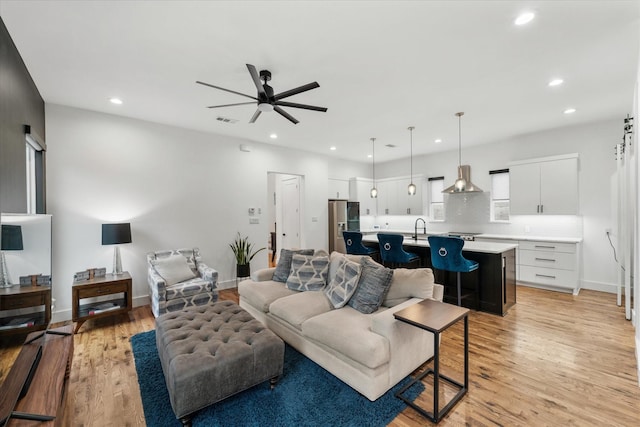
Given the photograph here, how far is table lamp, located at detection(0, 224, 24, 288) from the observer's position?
1.43 m

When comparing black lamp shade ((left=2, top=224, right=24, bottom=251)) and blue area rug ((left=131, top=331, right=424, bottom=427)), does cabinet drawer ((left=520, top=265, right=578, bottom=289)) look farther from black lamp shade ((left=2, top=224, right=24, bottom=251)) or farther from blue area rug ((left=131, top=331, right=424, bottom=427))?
black lamp shade ((left=2, top=224, right=24, bottom=251))

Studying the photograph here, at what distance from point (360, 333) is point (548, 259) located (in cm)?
448

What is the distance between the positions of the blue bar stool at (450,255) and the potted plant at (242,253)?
3.30 metres

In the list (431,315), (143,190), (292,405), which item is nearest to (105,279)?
(143,190)

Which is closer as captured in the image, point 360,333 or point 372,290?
point 360,333

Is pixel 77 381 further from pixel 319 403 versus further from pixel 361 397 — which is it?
pixel 361 397

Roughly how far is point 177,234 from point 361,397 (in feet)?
12.8

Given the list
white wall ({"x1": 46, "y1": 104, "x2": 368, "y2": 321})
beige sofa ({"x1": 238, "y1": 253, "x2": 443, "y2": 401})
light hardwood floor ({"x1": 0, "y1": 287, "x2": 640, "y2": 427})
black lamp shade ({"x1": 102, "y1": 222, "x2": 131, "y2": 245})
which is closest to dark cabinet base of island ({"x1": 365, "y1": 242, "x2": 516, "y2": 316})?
light hardwood floor ({"x1": 0, "y1": 287, "x2": 640, "y2": 427})

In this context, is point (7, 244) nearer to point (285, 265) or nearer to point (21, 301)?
point (21, 301)

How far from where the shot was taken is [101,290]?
3469 millimetres

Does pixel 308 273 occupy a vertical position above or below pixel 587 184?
below

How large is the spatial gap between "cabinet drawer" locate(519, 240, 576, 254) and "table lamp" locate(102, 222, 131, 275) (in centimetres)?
646

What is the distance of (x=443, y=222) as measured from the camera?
6734mm

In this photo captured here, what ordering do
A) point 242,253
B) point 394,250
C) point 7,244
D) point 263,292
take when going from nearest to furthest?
1. point 7,244
2. point 263,292
3. point 394,250
4. point 242,253
